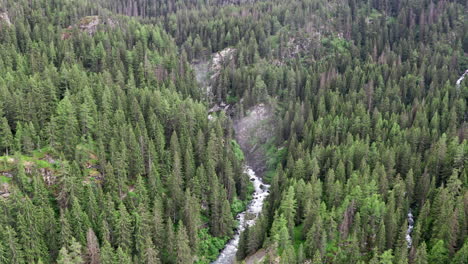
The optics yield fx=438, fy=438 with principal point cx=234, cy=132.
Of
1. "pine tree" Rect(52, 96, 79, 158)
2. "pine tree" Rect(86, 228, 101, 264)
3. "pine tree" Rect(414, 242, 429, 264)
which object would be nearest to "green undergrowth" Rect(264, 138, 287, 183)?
"pine tree" Rect(414, 242, 429, 264)

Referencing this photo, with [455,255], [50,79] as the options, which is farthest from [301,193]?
[50,79]

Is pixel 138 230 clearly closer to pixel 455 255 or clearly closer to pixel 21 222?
pixel 21 222

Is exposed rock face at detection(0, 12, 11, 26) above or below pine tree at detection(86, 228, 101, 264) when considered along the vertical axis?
above

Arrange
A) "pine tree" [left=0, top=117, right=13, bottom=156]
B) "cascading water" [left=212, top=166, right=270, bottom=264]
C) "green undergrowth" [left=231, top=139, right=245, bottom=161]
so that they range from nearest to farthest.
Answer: "pine tree" [left=0, top=117, right=13, bottom=156], "cascading water" [left=212, top=166, right=270, bottom=264], "green undergrowth" [left=231, top=139, right=245, bottom=161]

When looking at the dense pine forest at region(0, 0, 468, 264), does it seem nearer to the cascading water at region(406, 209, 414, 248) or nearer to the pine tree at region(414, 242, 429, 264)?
the pine tree at region(414, 242, 429, 264)

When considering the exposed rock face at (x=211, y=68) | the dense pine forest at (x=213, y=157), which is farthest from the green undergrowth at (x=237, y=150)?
the exposed rock face at (x=211, y=68)

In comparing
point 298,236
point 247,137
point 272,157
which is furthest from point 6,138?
point 247,137

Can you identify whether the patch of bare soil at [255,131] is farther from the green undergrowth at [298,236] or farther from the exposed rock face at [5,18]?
the exposed rock face at [5,18]
